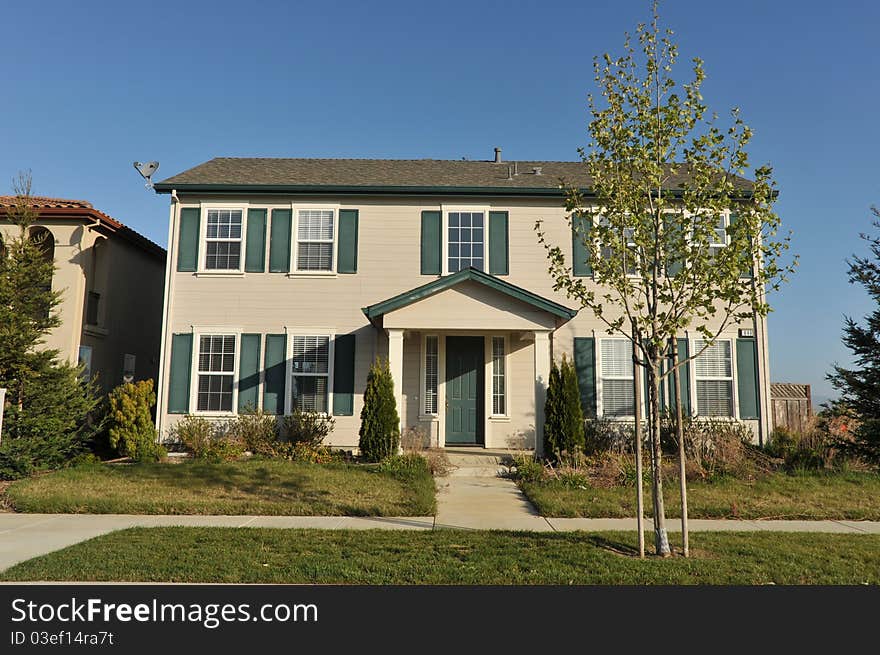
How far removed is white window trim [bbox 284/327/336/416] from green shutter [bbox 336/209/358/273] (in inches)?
58.0

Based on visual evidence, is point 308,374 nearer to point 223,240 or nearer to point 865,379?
point 223,240

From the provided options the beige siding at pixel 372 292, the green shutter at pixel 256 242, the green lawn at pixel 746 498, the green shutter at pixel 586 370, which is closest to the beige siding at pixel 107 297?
the beige siding at pixel 372 292

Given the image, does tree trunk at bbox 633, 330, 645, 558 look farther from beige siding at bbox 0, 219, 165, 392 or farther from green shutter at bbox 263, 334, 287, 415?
beige siding at bbox 0, 219, 165, 392

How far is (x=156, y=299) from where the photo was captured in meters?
17.3

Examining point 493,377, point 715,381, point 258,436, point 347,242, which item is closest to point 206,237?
point 347,242

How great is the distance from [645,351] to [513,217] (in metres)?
8.06

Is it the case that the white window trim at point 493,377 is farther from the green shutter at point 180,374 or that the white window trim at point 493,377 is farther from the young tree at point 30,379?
the young tree at point 30,379

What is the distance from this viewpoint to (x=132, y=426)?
485 inches

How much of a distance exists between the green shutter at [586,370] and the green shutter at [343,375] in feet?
16.2

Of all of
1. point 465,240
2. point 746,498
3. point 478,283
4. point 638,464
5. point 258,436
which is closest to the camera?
point 638,464

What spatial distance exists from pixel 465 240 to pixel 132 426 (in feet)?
26.1
